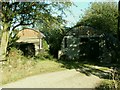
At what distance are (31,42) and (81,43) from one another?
60.9 feet

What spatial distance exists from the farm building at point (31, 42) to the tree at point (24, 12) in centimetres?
549

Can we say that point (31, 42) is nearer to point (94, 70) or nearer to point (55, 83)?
point (94, 70)

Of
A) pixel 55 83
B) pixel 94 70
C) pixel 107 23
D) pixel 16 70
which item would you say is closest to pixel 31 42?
pixel 107 23

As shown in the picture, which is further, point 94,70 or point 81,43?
point 81,43

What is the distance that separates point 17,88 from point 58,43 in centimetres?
2333

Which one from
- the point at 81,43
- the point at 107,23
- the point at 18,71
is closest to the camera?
the point at 18,71

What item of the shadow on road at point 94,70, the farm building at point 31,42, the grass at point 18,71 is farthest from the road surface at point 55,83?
the farm building at point 31,42

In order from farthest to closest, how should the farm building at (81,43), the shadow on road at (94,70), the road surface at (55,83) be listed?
the farm building at (81,43) < the shadow on road at (94,70) < the road surface at (55,83)

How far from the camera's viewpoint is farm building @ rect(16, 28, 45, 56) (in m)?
37.6

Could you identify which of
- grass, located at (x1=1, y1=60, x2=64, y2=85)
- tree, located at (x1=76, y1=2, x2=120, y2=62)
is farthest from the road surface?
tree, located at (x1=76, y1=2, x2=120, y2=62)

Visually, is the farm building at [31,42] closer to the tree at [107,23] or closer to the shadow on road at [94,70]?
the tree at [107,23]

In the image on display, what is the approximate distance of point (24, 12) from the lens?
26.3m

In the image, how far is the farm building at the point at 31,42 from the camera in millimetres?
37594

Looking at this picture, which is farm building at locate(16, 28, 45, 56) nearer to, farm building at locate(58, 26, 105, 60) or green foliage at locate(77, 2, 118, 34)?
farm building at locate(58, 26, 105, 60)
